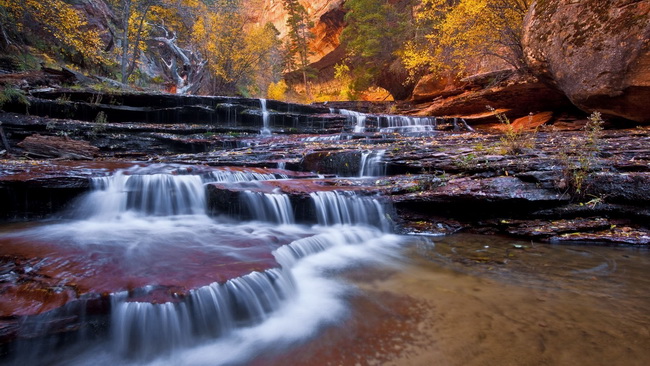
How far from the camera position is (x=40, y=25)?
46.3 feet

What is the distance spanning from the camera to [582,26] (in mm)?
7379

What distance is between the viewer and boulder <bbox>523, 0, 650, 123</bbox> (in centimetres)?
652

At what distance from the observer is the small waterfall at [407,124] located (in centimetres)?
1377

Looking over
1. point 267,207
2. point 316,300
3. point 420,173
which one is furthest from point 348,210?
point 316,300

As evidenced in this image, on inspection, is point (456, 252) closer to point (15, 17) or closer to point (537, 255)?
point (537, 255)

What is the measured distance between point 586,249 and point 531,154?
8.67ft

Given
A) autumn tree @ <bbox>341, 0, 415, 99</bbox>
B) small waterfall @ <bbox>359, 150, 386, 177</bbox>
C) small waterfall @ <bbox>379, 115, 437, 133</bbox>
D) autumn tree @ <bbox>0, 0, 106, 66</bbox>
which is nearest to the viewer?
small waterfall @ <bbox>359, 150, 386, 177</bbox>

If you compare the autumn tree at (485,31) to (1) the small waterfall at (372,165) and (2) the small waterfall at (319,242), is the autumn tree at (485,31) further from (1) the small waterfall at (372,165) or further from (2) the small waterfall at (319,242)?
(2) the small waterfall at (319,242)

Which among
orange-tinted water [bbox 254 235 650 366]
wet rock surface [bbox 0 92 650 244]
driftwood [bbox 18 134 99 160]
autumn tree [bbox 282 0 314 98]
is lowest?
orange-tinted water [bbox 254 235 650 366]

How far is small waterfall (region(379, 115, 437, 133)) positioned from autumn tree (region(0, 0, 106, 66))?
13681 mm

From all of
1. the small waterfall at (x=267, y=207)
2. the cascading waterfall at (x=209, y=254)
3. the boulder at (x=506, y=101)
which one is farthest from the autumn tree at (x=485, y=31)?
the small waterfall at (x=267, y=207)

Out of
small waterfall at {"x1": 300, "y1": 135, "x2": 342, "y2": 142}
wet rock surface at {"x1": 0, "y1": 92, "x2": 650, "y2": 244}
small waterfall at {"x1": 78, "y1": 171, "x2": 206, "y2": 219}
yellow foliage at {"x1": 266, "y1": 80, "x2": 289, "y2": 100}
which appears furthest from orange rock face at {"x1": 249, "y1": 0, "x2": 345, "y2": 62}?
small waterfall at {"x1": 78, "y1": 171, "x2": 206, "y2": 219}

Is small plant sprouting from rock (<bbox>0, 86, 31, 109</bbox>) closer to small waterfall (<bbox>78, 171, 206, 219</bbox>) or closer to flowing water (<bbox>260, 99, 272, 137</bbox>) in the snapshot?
small waterfall (<bbox>78, 171, 206, 219</bbox>)

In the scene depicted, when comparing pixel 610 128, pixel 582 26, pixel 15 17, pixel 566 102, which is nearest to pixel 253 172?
pixel 582 26
